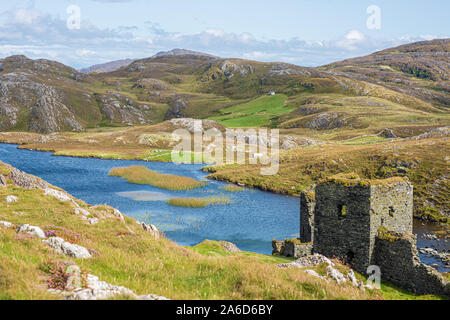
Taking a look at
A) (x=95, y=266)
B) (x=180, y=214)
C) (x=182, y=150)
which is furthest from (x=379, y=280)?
(x=182, y=150)

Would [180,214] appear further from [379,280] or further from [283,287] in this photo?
[283,287]

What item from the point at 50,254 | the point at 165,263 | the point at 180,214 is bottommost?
the point at 180,214

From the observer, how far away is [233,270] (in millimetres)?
14266

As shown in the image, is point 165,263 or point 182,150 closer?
point 165,263

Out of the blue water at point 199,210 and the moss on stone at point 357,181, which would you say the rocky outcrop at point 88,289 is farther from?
the blue water at point 199,210

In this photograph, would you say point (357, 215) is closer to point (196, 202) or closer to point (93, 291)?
point (93, 291)

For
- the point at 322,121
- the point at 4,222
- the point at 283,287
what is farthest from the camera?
the point at 322,121

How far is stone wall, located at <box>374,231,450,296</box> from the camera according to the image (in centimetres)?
2425

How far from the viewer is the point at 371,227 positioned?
27.3 metres

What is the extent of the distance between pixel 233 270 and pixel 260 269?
3.51 ft

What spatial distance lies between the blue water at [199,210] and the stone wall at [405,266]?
21531 mm

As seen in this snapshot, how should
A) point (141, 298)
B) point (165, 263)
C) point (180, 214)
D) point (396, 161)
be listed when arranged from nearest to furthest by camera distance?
point (141, 298) → point (165, 263) → point (180, 214) → point (396, 161)

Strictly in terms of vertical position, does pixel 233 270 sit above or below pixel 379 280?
above

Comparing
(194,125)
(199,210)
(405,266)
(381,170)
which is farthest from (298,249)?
(194,125)
